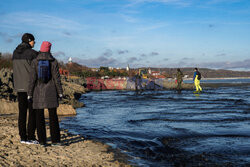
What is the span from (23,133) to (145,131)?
3.70m

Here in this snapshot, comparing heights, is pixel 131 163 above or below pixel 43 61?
below

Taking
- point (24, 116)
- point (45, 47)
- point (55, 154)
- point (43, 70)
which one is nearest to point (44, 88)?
point (43, 70)

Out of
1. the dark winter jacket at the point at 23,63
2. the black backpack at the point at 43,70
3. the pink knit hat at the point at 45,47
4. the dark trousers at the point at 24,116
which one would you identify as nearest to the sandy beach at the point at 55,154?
the dark trousers at the point at 24,116

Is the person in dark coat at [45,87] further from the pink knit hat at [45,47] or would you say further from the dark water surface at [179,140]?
the dark water surface at [179,140]

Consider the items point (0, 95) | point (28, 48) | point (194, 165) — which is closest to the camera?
point (194, 165)

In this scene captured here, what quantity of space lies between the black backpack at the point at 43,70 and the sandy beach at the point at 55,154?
4.21 feet

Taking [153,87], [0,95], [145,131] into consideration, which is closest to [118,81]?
[153,87]

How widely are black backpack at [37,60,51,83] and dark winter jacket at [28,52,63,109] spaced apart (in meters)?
0.07

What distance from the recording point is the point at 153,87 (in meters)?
42.4

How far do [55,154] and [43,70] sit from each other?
1501 millimetres

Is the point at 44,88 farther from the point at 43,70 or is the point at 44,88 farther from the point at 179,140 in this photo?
the point at 179,140

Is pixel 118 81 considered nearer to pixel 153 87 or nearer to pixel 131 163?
pixel 153 87

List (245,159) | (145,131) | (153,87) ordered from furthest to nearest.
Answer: (153,87), (145,131), (245,159)

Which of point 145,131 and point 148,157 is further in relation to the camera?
point 145,131
